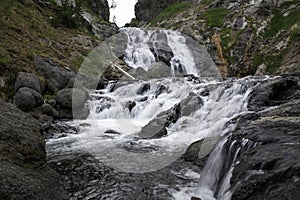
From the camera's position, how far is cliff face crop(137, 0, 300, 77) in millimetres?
24125

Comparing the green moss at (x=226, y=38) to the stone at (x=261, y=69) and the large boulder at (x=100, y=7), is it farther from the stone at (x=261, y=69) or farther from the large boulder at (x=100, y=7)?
the large boulder at (x=100, y=7)

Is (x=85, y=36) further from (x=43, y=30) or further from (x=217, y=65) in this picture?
(x=217, y=65)

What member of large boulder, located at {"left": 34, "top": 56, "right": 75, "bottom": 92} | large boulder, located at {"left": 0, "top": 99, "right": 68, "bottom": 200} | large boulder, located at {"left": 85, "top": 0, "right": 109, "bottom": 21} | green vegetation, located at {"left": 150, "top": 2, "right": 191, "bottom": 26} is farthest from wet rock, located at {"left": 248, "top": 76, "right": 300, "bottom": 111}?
green vegetation, located at {"left": 150, "top": 2, "right": 191, "bottom": 26}

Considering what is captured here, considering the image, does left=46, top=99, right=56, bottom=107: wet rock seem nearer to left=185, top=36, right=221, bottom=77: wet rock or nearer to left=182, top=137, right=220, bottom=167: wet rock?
left=182, top=137, right=220, bottom=167: wet rock

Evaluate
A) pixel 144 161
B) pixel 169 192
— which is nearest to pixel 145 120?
pixel 144 161

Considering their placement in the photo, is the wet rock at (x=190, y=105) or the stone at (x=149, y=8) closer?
the wet rock at (x=190, y=105)

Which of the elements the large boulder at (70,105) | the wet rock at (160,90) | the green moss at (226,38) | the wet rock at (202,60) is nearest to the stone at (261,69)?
the wet rock at (202,60)

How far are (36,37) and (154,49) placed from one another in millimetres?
13827

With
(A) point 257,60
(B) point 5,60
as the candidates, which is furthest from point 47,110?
(A) point 257,60

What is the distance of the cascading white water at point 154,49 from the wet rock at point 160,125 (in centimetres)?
1580

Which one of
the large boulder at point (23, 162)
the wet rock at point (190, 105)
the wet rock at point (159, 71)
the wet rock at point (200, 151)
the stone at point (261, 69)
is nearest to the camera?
the large boulder at point (23, 162)

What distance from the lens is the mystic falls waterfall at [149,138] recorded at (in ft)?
22.4

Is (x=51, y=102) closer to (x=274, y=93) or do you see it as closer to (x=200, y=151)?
(x=200, y=151)

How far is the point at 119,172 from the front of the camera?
8.03 m
